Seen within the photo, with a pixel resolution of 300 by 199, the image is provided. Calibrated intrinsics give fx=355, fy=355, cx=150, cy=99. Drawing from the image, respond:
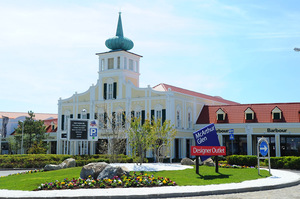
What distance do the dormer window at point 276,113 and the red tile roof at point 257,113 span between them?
0.43 meters

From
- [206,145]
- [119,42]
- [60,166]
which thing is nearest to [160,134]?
[60,166]

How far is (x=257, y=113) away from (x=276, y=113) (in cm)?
238

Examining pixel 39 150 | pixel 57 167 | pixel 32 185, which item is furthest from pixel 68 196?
pixel 39 150

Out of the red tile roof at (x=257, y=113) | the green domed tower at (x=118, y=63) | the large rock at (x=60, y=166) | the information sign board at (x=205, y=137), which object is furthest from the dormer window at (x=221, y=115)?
the large rock at (x=60, y=166)

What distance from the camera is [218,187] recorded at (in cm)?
1514

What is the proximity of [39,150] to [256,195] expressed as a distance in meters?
41.5

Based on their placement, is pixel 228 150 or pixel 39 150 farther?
pixel 39 150

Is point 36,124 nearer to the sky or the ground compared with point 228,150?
nearer to the sky

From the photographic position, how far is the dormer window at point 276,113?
4300 centimetres

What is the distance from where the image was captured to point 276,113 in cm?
4325

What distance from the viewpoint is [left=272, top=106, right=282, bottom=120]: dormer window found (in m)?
43.0

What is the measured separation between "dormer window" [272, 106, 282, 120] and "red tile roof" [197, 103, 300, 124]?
16.9 inches

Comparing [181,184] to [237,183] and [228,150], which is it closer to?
[237,183]

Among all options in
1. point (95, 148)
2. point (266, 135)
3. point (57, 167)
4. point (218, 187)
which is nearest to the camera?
point (218, 187)
